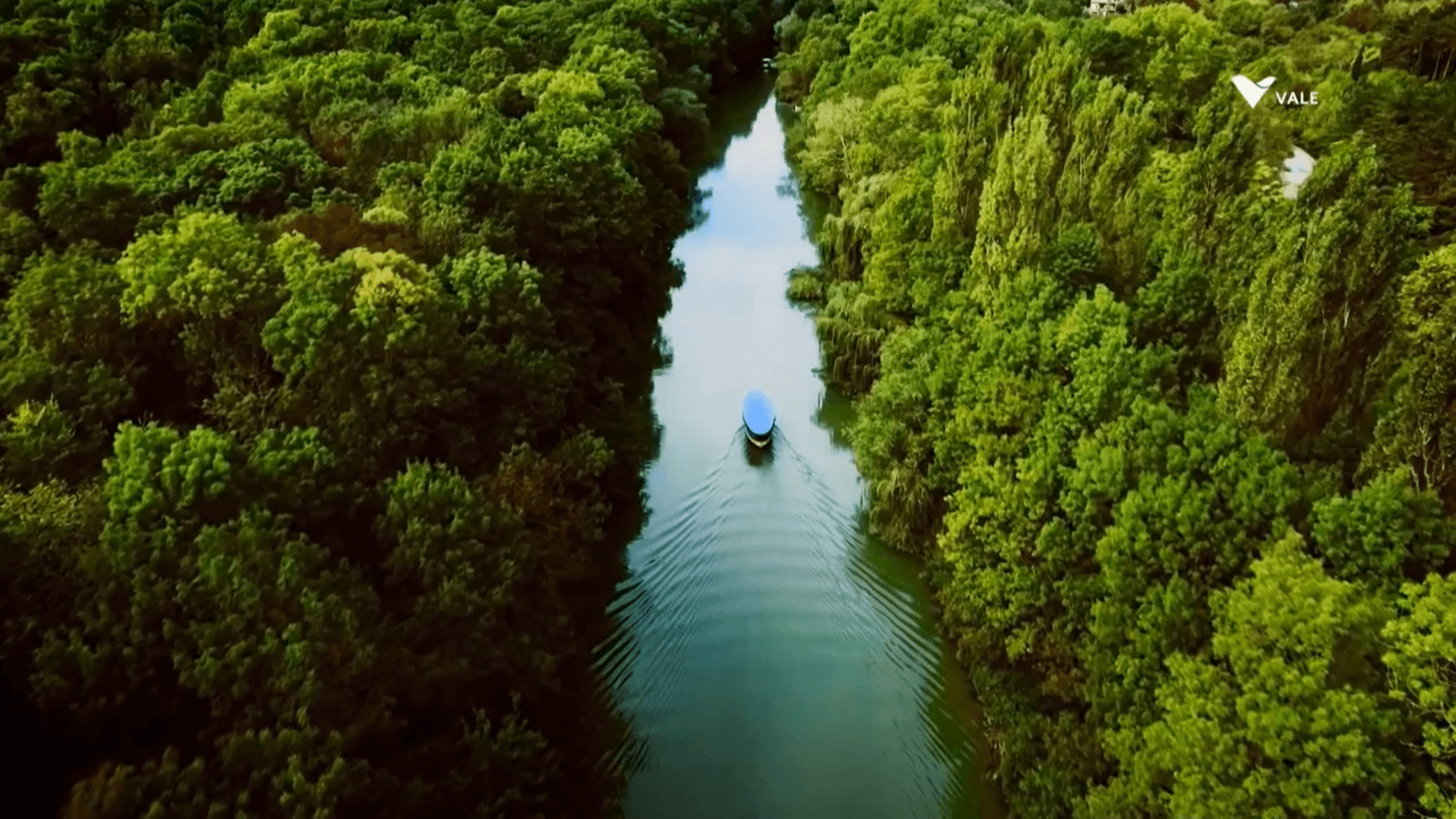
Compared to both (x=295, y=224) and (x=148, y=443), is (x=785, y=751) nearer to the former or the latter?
(x=148, y=443)

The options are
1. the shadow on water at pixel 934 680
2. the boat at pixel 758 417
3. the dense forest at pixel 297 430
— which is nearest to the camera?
the dense forest at pixel 297 430

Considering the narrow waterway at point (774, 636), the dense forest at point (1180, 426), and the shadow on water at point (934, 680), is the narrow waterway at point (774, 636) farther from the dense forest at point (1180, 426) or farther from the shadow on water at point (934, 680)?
the dense forest at point (1180, 426)

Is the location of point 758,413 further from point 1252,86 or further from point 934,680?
point 1252,86

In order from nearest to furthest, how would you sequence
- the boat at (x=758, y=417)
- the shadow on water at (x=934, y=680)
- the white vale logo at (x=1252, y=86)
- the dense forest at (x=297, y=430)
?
the dense forest at (x=297, y=430) < the shadow on water at (x=934, y=680) < the boat at (x=758, y=417) < the white vale logo at (x=1252, y=86)

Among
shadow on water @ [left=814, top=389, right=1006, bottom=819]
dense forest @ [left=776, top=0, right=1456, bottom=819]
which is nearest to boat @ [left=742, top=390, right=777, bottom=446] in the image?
shadow on water @ [left=814, top=389, right=1006, bottom=819]

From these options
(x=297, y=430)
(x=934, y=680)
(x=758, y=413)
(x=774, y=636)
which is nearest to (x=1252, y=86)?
(x=758, y=413)

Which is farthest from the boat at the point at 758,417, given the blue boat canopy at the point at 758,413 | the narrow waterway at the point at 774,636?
the narrow waterway at the point at 774,636

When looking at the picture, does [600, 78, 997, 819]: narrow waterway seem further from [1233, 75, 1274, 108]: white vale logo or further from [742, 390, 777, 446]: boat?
[1233, 75, 1274, 108]: white vale logo

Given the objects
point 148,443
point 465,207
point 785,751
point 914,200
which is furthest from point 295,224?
point 914,200
